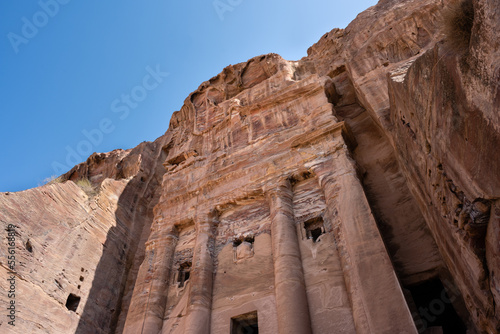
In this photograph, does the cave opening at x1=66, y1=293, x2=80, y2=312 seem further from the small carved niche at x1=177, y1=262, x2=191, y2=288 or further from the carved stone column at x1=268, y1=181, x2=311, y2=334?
the carved stone column at x1=268, y1=181, x2=311, y2=334

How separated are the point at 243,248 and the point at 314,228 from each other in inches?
75.8

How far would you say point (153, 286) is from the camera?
9.56 m

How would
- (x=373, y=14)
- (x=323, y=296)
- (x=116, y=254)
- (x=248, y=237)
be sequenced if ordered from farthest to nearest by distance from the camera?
(x=116, y=254)
(x=373, y=14)
(x=248, y=237)
(x=323, y=296)

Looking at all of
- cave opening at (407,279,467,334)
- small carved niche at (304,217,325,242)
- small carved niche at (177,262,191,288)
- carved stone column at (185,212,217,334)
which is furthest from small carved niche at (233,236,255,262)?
cave opening at (407,279,467,334)

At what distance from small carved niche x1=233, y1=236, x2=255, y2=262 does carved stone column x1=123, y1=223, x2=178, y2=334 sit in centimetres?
231

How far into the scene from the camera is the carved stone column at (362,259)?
18.7 feet

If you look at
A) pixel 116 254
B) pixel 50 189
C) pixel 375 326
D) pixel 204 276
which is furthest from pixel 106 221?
pixel 375 326

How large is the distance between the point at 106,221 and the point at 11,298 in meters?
5.21

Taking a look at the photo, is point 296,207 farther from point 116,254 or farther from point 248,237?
point 116,254

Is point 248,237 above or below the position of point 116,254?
below

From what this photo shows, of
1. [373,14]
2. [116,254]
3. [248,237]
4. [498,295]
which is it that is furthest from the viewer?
[116,254]

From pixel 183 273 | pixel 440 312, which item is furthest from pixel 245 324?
pixel 440 312

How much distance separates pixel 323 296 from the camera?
22.9 ft

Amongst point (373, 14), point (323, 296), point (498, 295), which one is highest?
point (373, 14)
